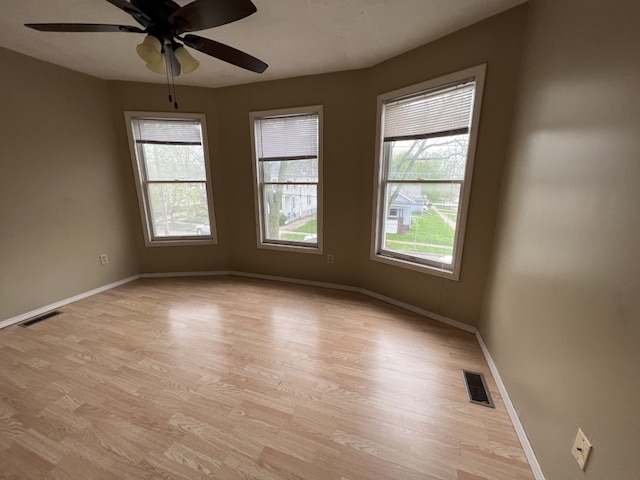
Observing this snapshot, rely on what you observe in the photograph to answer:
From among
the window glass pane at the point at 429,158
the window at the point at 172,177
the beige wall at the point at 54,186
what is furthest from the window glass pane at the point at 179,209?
the window glass pane at the point at 429,158

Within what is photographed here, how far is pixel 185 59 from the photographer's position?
1655 millimetres

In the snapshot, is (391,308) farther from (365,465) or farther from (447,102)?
(447,102)

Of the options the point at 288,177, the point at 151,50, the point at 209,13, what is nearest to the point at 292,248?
the point at 288,177

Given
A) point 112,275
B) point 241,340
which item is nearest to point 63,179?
point 112,275

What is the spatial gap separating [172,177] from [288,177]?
1.61 metres

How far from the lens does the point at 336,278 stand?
321cm

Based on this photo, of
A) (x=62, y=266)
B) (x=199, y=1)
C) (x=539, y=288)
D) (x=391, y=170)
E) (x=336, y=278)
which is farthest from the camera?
(x=336, y=278)

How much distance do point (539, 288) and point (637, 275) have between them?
607 millimetres

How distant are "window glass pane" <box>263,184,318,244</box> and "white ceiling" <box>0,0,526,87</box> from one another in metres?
1.32

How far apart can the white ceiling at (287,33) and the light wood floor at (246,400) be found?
2505 millimetres

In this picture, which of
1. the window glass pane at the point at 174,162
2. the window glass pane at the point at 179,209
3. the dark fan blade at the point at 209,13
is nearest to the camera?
the dark fan blade at the point at 209,13

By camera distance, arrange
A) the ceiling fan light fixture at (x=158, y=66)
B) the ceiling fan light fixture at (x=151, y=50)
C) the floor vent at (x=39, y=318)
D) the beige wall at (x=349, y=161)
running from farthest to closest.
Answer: the floor vent at (x=39, y=318)
the beige wall at (x=349, y=161)
the ceiling fan light fixture at (x=158, y=66)
the ceiling fan light fixture at (x=151, y=50)

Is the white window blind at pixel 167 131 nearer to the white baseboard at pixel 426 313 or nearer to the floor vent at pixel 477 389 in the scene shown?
the white baseboard at pixel 426 313

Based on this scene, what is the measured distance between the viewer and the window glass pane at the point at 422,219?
2232mm
